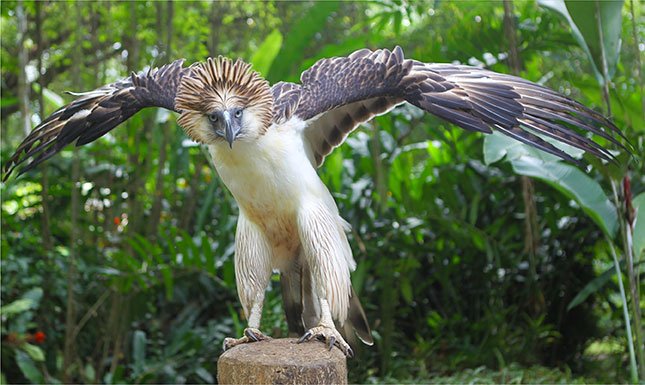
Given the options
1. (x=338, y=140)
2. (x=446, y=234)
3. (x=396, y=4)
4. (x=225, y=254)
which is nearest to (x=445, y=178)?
(x=446, y=234)

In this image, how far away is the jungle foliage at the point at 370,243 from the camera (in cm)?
555

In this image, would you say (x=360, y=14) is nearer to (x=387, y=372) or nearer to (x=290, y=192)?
(x=387, y=372)

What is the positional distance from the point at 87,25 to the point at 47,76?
726 mm

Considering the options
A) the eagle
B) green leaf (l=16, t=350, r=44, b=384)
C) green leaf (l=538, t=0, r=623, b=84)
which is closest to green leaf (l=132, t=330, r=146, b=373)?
green leaf (l=16, t=350, r=44, b=384)

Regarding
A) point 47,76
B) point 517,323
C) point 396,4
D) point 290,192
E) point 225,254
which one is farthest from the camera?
point 47,76

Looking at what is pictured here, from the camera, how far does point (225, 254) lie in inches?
230

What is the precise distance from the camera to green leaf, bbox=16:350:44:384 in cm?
576

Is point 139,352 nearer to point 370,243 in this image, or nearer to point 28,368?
point 28,368

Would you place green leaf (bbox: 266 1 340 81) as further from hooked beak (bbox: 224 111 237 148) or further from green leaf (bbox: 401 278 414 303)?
hooked beak (bbox: 224 111 237 148)

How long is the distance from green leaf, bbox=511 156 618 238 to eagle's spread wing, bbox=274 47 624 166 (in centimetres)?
116

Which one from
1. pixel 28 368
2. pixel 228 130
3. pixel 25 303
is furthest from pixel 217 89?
pixel 28 368

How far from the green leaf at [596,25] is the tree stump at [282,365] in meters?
2.59

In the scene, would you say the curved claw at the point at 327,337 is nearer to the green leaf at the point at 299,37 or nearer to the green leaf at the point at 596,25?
the green leaf at the point at 596,25

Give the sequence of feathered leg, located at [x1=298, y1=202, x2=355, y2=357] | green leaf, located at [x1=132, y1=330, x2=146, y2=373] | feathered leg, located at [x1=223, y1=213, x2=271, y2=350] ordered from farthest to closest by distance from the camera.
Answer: green leaf, located at [x1=132, y1=330, x2=146, y2=373], feathered leg, located at [x1=223, y1=213, x2=271, y2=350], feathered leg, located at [x1=298, y1=202, x2=355, y2=357]
